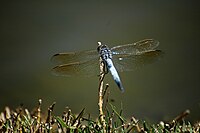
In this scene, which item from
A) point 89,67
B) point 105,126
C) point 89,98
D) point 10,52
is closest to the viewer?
point 105,126

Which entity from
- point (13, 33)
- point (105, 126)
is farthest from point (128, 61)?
point (13, 33)

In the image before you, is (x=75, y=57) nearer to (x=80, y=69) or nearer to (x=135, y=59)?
(x=80, y=69)

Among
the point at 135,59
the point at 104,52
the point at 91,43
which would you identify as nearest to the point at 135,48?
the point at 135,59

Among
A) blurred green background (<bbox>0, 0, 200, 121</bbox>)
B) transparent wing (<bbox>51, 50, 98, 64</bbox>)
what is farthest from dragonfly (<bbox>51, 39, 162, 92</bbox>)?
blurred green background (<bbox>0, 0, 200, 121</bbox>)

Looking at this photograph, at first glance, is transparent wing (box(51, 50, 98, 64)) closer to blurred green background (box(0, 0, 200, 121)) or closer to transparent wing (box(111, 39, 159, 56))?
transparent wing (box(111, 39, 159, 56))

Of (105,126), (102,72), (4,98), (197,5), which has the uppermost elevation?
(197,5)

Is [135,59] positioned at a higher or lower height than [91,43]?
lower

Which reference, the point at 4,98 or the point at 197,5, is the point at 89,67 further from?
the point at 197,5
